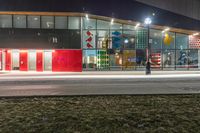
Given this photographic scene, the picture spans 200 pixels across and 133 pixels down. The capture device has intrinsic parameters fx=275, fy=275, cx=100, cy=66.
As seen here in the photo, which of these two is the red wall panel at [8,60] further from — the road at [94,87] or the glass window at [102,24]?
the road at [94,87]

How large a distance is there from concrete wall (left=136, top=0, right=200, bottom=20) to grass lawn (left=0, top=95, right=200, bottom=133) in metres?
30.4

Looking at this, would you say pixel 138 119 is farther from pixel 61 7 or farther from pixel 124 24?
pixel 124 24

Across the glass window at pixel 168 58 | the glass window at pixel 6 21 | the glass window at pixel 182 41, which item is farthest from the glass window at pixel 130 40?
the glass window at pixel 6 21

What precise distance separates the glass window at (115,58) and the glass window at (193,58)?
1052 centimetres

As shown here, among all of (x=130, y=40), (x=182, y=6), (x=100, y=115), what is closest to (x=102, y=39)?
(x=130, y=40)

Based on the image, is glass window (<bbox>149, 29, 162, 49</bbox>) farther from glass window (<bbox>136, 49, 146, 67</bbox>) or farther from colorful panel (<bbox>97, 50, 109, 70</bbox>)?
colorful panel (<bbox>97, 50, 109, 70</bbox>)

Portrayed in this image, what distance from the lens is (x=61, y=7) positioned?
3319cm

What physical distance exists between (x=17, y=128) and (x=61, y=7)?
2730 cm

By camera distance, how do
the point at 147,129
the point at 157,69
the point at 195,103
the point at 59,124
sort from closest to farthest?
the point at 147,129 → the point at 59,124 → the point at 195,103 → the point at 157,69

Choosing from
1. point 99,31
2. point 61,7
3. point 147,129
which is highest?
point 61,7

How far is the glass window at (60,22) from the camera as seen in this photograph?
3456cm

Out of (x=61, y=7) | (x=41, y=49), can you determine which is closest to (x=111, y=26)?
(x=61, y=7)

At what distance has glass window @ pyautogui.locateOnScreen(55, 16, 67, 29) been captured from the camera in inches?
1361

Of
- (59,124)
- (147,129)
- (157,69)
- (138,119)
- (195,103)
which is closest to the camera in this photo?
(147,129)
